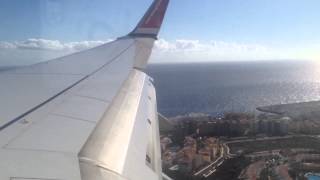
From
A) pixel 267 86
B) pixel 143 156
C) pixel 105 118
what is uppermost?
pixel 105 118

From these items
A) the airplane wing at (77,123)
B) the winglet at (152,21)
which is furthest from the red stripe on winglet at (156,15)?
the airplane wing at (77,123)

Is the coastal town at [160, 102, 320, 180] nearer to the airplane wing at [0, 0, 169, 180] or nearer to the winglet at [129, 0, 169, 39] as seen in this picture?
the winglet at [129, 0, 169, 39]

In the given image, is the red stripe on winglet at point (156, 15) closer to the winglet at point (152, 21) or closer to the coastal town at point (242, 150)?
the winglet at point (152, 21)

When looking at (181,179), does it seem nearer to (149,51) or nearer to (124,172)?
(149,51)

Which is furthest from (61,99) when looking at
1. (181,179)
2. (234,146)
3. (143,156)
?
(234,146)

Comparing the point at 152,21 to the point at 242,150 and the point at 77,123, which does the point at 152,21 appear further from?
the point at 242,150
